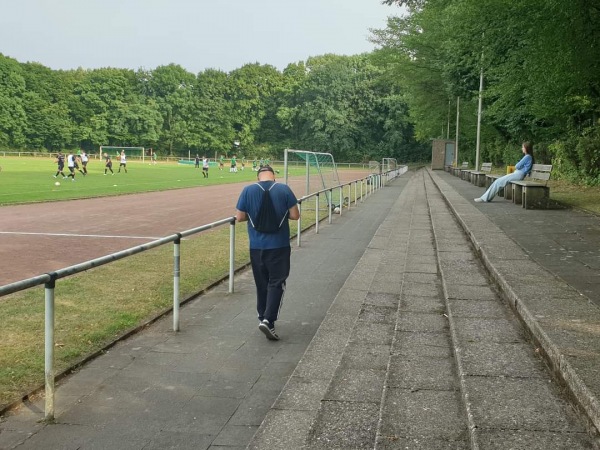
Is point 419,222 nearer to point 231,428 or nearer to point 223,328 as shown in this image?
point 223,328

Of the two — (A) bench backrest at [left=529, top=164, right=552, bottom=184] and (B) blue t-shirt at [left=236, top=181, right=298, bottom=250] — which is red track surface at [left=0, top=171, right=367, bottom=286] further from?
(A) bench backrest at [left=529, top=164, right=552, bottom=184]

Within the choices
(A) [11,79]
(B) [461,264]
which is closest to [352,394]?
(B) [461,264]

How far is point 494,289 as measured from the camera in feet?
22.0

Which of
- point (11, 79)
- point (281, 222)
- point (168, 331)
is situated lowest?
point (168, 331)

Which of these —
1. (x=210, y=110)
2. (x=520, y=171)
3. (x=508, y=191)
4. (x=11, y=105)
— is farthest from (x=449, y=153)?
(x=11, y=105)

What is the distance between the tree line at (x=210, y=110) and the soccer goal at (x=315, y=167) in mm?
71274

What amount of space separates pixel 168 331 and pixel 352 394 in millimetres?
2603

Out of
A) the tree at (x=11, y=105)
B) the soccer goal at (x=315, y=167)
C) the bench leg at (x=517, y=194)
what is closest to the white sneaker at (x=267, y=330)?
the bench leg at (x=517, y=194)

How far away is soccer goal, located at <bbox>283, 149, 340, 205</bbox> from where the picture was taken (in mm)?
18469

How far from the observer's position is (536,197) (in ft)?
48.6

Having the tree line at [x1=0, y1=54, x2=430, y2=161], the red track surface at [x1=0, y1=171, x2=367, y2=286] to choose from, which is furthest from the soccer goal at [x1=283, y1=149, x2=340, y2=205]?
the tree line at [x1=0, y1=54, x2=430, y2=161]

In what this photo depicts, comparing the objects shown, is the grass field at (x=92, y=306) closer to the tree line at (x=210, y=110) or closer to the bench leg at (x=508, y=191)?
the bench leg at (x=508, y=191)

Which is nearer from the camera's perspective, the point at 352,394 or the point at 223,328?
the point at 352,394

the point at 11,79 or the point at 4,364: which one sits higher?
the point at 11,79
